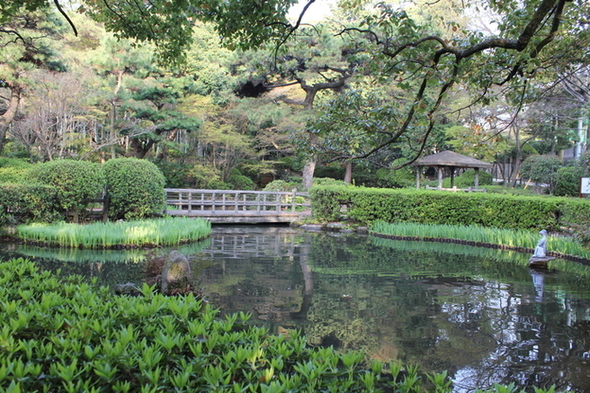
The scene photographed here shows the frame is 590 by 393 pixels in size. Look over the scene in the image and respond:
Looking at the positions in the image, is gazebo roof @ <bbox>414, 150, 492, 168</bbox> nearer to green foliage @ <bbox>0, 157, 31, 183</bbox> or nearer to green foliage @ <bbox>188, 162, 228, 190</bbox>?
green foliage @ <bbox>188, 162, 228, 190</bbox>

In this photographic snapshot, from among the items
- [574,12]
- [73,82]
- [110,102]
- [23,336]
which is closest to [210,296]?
[23,336]

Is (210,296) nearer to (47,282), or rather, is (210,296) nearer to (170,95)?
(47,282)

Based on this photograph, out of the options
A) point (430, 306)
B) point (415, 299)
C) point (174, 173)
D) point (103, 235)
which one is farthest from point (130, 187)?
point (174, 173)

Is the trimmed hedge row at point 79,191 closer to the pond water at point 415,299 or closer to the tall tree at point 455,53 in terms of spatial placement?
the pond water at point 415,299

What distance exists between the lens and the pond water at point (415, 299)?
4426 mm

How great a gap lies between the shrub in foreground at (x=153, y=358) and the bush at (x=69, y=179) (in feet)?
30.9

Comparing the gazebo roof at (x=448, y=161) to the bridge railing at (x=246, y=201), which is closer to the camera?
the bridge railing at (x=246, y=201)

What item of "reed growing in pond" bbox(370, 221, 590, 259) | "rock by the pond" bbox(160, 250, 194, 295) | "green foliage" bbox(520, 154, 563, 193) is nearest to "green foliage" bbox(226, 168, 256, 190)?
"reed growing in pond" bbox(370, 221, 590, 259)

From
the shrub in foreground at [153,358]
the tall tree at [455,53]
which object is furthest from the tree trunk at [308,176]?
the shrub in foreground at [153,358]

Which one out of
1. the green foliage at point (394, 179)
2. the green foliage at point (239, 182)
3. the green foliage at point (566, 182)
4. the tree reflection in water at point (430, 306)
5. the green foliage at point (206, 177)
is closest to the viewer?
the tree reflection in water at point (430, 306)

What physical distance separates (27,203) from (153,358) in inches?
411

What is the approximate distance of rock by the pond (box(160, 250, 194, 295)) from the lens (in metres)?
6.11

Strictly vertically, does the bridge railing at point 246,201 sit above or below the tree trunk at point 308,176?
below

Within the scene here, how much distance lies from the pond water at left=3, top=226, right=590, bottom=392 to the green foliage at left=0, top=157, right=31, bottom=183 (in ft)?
19.0
